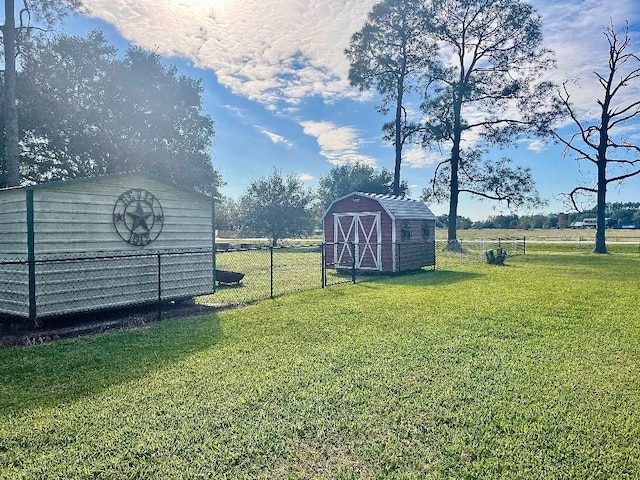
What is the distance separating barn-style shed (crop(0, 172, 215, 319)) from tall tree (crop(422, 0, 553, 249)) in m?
18.4

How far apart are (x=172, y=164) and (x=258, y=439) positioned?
75.9 ft

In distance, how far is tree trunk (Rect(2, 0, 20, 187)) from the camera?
10.7 metres

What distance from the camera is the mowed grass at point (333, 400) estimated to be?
8.66ft

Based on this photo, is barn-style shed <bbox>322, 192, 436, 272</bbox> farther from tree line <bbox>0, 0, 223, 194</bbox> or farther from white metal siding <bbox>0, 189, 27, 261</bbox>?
tree line <bbox>0, 0, 223, 194</bbox>

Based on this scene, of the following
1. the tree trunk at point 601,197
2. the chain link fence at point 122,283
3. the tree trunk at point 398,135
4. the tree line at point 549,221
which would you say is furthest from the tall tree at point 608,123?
the tree line at point 549,221

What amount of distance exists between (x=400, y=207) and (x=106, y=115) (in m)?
17.2

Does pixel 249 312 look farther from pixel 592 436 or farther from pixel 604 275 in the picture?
pixel 604 275

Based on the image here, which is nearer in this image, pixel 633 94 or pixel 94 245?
pixel 94 245

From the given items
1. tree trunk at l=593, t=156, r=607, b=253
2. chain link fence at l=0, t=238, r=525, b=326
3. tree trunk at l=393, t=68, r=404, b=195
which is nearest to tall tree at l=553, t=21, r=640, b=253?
tree trunk at l=593, t=156, r=607, b=253

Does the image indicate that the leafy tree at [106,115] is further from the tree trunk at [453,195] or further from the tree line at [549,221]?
the tree line at [549,221]

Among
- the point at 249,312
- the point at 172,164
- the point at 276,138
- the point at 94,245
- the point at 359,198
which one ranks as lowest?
the point at 249,312

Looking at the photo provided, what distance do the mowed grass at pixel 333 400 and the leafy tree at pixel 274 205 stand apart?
1219 inches

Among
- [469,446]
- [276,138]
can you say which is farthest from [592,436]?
[276,138]

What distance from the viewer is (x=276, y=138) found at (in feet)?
106
